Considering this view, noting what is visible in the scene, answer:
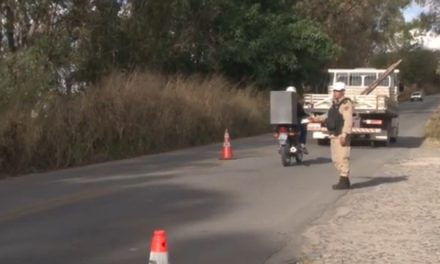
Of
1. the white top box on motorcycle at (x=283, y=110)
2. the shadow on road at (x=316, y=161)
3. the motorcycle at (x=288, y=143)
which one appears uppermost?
the white top box on motorcycle at (x=283, y=110)

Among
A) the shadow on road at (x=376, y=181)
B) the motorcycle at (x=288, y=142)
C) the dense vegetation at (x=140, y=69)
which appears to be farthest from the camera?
the dense vegetation at (x=140, y=69)

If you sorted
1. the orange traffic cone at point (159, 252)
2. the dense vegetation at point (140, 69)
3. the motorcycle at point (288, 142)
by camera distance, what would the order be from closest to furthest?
the orange traffic cone at point (159, 252) < the motorcycle at point (288, 142) < the dense vegetation at point (140, 69)

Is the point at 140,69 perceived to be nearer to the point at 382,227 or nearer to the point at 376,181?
the point at 376,181

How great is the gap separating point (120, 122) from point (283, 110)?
559cm

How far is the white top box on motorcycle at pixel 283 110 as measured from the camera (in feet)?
62.5

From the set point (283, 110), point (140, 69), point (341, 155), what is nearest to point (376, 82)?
point (140, 69)

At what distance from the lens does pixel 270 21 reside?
40125mm

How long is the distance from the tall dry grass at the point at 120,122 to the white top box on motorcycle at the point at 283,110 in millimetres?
4765

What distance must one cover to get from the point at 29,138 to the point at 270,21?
2337 cm

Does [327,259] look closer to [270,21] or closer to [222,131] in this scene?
[222,131]

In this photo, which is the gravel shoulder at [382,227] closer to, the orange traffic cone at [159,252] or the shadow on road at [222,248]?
the shadow on road at [222,248]

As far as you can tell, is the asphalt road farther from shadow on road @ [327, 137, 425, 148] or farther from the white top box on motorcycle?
shadow on road @ [327, 137, 425, 148]

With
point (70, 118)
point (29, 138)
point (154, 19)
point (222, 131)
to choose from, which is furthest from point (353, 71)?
point (29, 138)

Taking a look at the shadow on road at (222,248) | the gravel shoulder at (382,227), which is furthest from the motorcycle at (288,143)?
the shadow on road at (222,248)
